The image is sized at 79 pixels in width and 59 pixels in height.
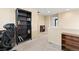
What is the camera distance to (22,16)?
1.94 metres

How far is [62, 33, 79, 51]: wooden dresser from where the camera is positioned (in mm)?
1833

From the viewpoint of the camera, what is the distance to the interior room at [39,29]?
1.75 metres

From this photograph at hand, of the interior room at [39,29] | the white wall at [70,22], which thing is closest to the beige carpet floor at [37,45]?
the interior room at [39,29]

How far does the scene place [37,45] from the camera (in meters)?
1.96

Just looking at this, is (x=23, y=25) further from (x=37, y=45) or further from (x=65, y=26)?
(x=65, y=26)

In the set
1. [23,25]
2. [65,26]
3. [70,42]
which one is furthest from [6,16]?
[70,42]

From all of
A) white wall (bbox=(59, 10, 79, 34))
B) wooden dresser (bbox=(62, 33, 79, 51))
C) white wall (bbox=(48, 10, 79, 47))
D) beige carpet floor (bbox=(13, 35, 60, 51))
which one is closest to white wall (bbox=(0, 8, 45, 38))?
beige carpet floor (bbox=(13, 35, 60, 51))

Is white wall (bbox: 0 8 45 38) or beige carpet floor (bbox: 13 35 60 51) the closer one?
white wall (bbox: 0 8 45 38)

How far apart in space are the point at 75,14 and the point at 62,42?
0.66 m

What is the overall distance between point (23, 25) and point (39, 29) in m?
0.39

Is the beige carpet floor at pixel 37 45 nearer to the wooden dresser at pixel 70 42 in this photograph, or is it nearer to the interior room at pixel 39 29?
the interior room at pixel 39 29

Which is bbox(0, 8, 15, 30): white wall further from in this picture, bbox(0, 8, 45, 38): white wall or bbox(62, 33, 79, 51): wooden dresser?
bbox(62, 33, 79, 51): wooden dresser
